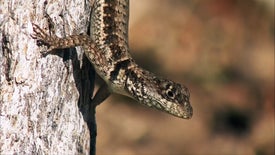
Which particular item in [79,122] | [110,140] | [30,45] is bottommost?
[110,140]

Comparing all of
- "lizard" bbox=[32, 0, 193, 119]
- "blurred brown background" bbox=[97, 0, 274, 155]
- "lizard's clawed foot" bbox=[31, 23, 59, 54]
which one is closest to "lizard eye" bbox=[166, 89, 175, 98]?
"lizard" bbox=[32, 0, 193, 119]

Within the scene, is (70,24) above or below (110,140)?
above

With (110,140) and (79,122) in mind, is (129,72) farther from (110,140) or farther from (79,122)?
(110,140)

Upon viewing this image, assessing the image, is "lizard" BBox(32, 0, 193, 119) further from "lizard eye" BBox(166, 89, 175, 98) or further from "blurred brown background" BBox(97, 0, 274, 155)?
"blurred brown background" BBox(97, 0, 274, 155)

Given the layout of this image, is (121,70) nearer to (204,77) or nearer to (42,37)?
(42,37)

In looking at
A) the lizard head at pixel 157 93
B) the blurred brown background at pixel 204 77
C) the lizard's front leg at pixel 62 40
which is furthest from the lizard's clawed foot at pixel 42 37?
the blurred brown background at pixel 204 77

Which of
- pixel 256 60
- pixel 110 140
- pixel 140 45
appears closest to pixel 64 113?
pixel 110 140

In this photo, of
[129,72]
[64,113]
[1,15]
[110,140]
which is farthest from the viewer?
[110,140]
